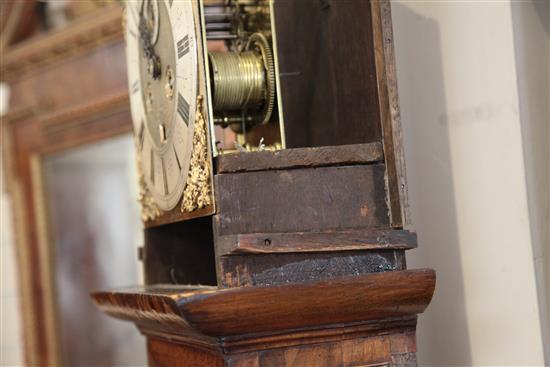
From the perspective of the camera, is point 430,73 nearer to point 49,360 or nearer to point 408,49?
point 408,49

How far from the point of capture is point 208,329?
1536 mm

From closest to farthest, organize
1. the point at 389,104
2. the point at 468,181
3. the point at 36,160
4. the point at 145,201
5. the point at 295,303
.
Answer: the point at 295,303, the point at 389,104, the point at 468,181, the point at 145,201, the point at 36,160

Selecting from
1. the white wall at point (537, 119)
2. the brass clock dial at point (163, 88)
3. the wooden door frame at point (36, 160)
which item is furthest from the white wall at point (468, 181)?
the wooden door frame at point (36, 160)

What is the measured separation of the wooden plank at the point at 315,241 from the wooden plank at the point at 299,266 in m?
0.02

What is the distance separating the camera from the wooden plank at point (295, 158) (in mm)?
1616

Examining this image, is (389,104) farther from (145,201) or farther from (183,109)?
(145,201)

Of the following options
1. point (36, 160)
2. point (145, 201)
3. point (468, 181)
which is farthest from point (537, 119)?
point (36, 160)

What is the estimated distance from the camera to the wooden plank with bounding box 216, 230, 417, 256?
5.15 feet

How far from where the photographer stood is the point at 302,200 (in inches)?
64.5

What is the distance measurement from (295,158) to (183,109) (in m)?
0.26

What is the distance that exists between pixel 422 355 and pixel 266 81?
2.02 feet

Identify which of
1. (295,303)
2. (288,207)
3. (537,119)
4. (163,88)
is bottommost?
(295,303)

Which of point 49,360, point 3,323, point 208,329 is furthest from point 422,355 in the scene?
point 3,323

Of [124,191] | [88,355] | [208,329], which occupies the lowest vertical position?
[88,355]
